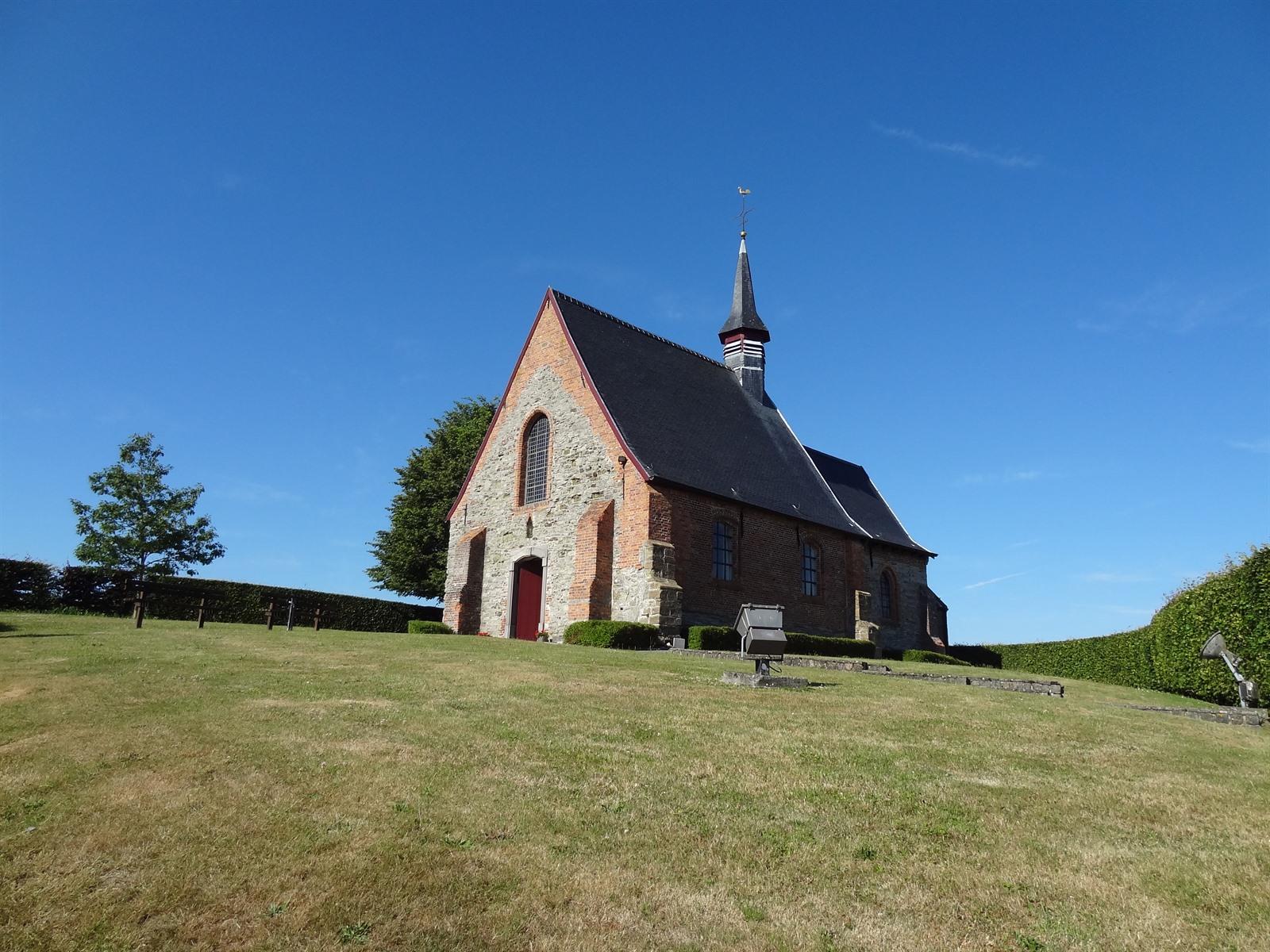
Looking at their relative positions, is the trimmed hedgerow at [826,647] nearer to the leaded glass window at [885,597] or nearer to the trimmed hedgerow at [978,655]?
the leaded glass window at [885,597]

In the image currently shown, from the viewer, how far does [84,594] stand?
2436 cm

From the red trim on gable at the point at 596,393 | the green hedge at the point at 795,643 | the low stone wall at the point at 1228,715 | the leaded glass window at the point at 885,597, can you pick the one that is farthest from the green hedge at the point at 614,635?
the leaded glass window at the point at 885,597

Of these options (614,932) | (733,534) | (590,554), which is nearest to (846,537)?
(733,534)

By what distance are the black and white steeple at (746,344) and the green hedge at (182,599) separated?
1629cm

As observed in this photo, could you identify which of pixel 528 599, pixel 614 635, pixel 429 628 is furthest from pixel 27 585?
pixel 614 635

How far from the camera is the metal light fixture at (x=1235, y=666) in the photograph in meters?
15.2

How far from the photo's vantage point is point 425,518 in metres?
40.4

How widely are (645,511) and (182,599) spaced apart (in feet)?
49.1

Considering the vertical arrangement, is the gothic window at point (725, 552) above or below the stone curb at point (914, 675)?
above

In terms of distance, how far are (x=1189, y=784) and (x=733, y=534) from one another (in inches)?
705

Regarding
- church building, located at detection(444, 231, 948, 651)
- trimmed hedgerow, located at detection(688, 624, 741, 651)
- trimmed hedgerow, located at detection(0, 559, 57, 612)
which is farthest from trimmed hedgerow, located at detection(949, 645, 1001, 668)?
trimmed hedgerow, located at detection(0, 559, 57, 612)

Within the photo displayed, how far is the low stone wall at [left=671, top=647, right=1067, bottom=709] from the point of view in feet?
55.3

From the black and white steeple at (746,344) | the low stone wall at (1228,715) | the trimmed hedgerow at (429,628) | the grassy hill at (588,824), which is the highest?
the black and white steeple at (746,344)

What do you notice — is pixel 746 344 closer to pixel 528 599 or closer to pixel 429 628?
pixel 528 599
